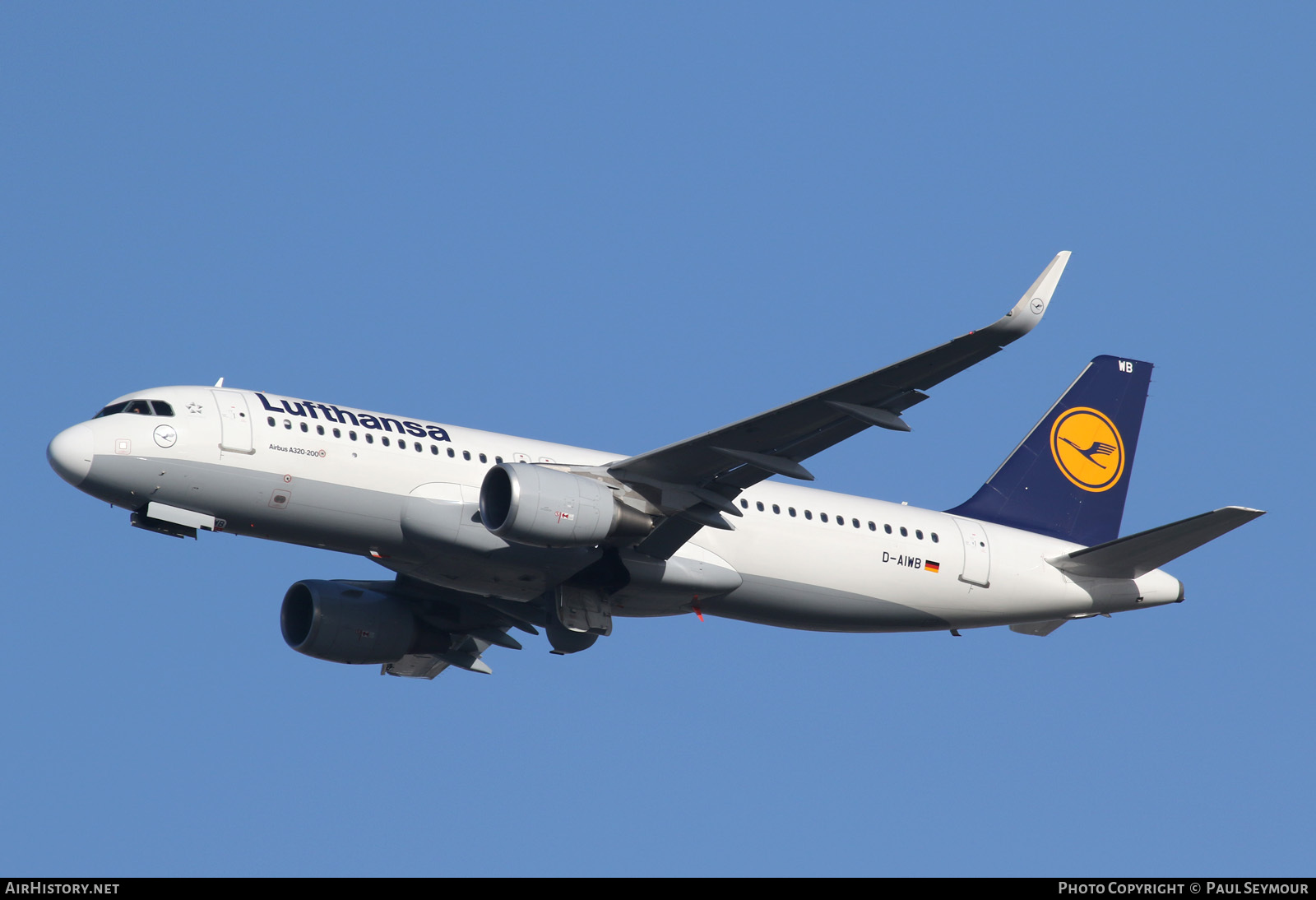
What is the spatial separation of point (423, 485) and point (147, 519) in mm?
5494

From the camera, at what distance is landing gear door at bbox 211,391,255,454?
105 feet

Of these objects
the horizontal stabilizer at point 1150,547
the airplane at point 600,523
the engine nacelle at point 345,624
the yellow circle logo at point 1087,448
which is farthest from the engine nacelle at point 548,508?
the yellow circle logo at point 1087,448

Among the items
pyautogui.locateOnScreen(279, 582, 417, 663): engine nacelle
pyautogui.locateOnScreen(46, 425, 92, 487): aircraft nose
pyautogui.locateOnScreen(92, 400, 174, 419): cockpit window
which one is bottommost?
pyautogui.locateOnScreen(279, 582, 417, 663): engine nacelle

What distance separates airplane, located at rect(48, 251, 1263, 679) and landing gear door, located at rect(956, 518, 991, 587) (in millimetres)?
55

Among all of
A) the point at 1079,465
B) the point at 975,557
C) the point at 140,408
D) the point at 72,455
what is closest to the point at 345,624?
the point at 140,408

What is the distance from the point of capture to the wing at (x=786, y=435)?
92.0 ft

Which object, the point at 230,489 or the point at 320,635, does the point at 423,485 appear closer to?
the point at 230,489

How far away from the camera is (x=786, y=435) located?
31.9m

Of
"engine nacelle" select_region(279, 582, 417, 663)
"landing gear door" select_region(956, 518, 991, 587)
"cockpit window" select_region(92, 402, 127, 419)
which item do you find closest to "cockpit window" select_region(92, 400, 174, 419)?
"cockpit window" select_region(92, 402, 127, 419)

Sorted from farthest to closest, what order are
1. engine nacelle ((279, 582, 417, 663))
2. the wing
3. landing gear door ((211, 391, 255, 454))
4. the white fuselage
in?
engine nacelle ((279, 582, 417, 663))
landing gear door ((211, 391, 255, 454))
the white fuselage
the wing

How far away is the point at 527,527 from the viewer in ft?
103

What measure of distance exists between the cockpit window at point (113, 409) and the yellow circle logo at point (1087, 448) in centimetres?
2316

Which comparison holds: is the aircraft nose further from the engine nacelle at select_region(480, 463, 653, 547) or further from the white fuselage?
the engine nacelle at select_region(480, 463, 653, 547)

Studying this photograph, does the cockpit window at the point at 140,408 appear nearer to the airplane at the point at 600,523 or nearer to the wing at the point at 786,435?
the airplane at the point at 600,523
